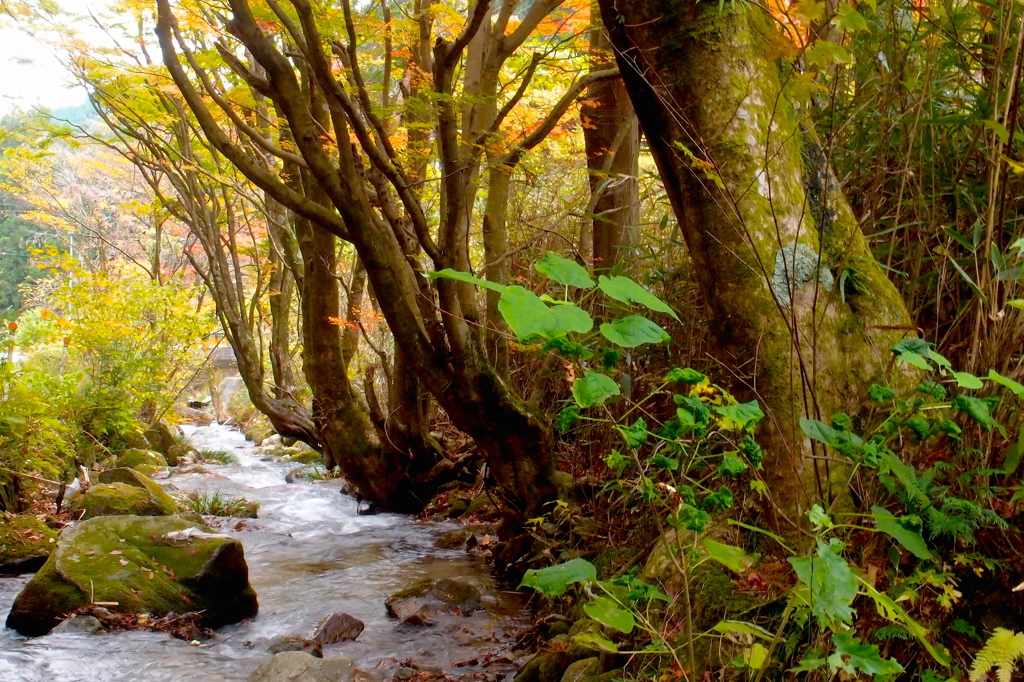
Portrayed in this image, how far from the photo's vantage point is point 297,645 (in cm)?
341

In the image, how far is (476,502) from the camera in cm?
624

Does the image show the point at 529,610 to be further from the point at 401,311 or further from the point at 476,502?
the point at 476,502

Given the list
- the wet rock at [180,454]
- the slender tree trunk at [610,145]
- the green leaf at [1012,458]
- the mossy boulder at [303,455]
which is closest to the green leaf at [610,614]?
the green leaf at [1012,458]

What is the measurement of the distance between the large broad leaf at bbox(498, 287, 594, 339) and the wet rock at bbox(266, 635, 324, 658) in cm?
277

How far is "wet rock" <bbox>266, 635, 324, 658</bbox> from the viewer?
3.36 metres

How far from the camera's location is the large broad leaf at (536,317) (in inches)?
43.9

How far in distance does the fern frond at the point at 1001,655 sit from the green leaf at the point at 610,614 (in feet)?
2.24

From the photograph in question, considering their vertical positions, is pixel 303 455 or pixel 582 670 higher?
pixel 582 670

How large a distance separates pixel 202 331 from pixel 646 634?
408 inches

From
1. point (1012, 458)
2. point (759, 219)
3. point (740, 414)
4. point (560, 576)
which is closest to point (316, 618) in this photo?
point (560, 576)

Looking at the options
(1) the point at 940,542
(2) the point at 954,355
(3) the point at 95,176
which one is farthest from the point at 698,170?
(3) the point at 95,176

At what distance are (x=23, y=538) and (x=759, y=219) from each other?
200 inches

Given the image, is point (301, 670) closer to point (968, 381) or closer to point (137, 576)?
point (137, 576)

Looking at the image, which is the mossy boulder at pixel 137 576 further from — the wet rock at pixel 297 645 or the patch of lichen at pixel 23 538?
the patch of lichen at pixel 23 538
